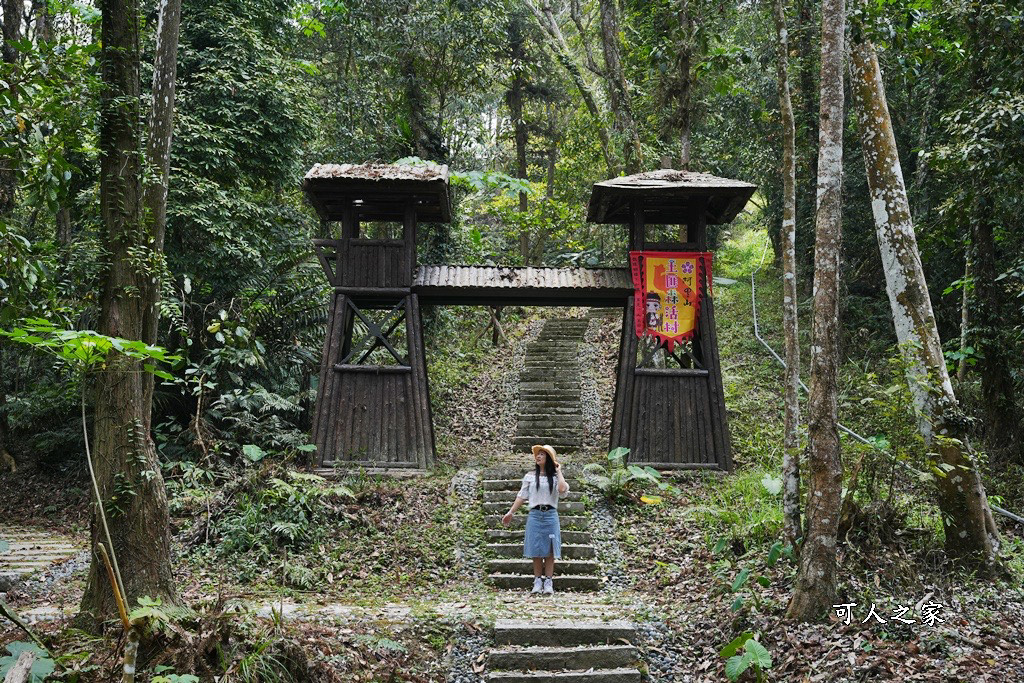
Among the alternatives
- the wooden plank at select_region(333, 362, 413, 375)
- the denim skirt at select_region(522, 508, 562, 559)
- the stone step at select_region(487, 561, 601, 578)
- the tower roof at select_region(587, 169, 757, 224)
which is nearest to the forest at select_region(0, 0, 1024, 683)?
the stone step at select_region(487, 561, 601, 578)

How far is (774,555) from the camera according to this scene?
7.05 meters

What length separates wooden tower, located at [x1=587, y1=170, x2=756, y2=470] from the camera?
11.9m

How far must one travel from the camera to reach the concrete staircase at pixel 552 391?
14.9 meters

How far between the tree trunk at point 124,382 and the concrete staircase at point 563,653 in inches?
106

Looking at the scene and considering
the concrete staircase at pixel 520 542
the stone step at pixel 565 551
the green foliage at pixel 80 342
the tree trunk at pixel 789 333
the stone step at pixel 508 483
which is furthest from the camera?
the stone step at pixel 508 483

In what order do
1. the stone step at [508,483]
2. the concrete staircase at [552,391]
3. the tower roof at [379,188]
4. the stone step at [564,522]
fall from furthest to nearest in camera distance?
1. the concrete staircase at [552,391]
2. the tower roof at [379,188]
3. the stone step at [508,483]
4. the stone step at [564,522]

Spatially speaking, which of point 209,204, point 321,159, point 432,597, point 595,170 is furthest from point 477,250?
point 432,597

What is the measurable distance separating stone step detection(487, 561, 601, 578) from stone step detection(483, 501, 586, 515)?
50.2 inches

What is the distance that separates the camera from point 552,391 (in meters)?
17.0

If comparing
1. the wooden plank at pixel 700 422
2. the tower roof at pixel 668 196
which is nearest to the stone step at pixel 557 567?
the wooden plank at pixel 700 422

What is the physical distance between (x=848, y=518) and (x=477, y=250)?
47.9ft

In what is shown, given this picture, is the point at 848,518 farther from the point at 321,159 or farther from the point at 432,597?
the point at 321,159

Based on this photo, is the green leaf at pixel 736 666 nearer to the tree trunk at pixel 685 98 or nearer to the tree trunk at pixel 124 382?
the tree trunk at pixel 124 382

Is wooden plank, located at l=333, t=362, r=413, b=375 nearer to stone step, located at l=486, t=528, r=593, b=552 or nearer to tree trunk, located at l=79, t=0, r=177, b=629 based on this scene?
stone step, located at l=486, t=528, r=593, b=552
